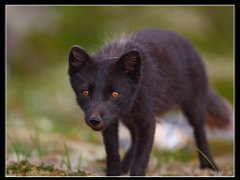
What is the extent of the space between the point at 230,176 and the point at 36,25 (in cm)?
1355

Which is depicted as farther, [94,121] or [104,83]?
[104,83]

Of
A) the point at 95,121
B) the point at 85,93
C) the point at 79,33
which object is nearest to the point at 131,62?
the point at 85,93

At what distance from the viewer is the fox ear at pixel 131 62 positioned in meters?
6.64

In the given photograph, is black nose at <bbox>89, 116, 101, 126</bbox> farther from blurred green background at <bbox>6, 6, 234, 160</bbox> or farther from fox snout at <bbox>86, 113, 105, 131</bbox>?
blurred green background at <bbox>6, 6, 234, 160</bbox>

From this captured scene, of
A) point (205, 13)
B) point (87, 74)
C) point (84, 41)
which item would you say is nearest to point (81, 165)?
point (87, 74)

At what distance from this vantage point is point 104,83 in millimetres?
6508

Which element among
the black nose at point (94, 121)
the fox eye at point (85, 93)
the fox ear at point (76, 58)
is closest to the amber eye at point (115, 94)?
the fox eye at point (85, 93)

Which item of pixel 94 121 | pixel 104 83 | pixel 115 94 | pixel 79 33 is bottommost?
pixel 94 121

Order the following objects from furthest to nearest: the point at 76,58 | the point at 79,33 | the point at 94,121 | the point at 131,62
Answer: the point at 79,33 → the point at 76,58 → the point at 131,62 → the point at 94,121

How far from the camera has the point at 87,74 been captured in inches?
263

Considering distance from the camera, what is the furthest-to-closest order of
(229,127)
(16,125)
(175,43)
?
(16,125) < (229,127) < (175,43)

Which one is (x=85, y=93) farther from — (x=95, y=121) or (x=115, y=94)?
(x=95, y=121)

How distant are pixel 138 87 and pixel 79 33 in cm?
1253
